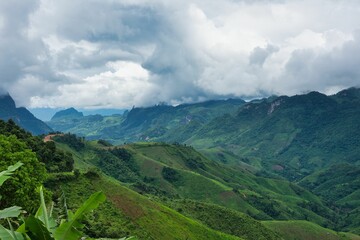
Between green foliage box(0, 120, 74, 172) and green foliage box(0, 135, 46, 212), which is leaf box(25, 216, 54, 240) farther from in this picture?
green foliage box(0, 120, 74, 172)

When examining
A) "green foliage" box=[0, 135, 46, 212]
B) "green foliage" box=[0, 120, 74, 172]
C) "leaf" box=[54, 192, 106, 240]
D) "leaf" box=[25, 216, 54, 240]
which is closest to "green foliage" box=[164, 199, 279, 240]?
"green foliage" box=[0, 120, 74, 172]

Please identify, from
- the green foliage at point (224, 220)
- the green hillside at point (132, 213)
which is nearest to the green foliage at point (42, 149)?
the green hillside at point (132, 213)

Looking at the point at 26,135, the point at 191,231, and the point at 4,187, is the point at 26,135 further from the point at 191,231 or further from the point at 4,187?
the point at 4,187

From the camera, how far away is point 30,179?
2046 inches

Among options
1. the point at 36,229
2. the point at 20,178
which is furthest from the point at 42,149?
the point at 36,229

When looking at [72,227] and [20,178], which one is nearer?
[72,227]

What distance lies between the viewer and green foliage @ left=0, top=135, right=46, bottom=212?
48.2 metres

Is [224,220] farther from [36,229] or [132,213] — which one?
[36,229]

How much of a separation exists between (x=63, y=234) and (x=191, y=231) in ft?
351

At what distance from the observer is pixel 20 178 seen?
50812 mm

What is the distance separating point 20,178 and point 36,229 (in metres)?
48.3

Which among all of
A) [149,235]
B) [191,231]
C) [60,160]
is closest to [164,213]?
[191,231]

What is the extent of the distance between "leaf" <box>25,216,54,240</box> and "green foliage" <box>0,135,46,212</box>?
40.2 meters

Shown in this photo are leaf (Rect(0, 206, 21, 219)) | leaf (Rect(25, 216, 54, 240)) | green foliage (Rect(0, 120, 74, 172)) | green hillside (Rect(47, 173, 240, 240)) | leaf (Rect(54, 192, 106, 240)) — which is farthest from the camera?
green foliage (Rect(0, 120, 74, 172))
